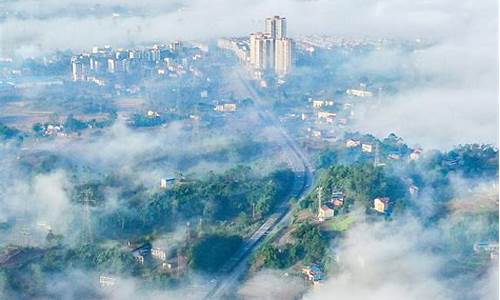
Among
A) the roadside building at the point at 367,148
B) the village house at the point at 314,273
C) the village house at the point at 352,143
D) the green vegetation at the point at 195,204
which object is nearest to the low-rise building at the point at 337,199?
the green vegetation at the point at 195,204

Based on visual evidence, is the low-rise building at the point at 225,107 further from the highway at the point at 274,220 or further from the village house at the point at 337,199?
the village house at the point at 337,199

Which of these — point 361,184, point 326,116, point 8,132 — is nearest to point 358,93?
point 326,116

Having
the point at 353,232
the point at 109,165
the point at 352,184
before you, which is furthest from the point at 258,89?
the point at 353,232

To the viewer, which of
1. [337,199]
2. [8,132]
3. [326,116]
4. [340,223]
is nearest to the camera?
[340,223]

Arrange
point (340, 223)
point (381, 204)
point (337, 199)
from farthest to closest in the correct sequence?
point (337, 199), point (381, 204), point (340, 223)

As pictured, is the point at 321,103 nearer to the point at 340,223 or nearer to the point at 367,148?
the point at 367,148

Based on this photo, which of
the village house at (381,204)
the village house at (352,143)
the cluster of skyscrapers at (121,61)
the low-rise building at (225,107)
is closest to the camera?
the village house at (381,204)

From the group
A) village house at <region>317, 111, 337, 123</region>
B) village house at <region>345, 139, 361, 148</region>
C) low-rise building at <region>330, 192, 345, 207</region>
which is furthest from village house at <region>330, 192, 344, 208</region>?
village house at <region>317, 111, 337, 123</region>
